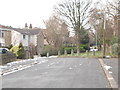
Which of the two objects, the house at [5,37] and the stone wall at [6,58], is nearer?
the stone wall at [6,58]

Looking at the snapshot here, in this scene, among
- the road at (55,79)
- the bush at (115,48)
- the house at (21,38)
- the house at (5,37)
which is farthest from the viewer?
the house at (21,38)

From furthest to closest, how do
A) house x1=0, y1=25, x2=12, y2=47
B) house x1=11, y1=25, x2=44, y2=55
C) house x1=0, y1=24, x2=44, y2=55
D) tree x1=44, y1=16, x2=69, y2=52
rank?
house x1=11, y1=25, x2=44, y2=55
tree x1=44, y1=16, x2=69, y2=52
house x1=0, y1=24, x2=44, y2=55
house x1=0, y1=25, x2=12, y2=47

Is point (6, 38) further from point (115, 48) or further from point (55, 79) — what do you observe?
point (55, 79)

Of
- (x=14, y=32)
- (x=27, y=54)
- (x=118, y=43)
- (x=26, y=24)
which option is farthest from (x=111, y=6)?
(x=26, y=24)

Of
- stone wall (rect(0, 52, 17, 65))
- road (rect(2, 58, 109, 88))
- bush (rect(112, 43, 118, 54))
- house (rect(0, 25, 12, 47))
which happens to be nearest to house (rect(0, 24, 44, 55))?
house (rect(0, 25, 12, 47))

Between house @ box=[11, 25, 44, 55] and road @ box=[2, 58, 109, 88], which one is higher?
house @ box=[11, 25, 44, 55]

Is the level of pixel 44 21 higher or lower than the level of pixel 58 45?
higher

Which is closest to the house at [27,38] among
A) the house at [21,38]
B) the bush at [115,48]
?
the house at [21,38]

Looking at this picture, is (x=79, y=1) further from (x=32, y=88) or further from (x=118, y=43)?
(x=32, y=88)

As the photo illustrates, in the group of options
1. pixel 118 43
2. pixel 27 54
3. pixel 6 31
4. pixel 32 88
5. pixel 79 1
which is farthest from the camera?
pixel 6 31

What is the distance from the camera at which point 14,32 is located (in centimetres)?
5809

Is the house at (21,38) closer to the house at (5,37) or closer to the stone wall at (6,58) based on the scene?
the house at (5,37)

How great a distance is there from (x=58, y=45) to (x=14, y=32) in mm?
13516

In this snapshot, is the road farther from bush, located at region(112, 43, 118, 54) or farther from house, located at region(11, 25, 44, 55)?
house, located at region(11, 25, 44, 55)
